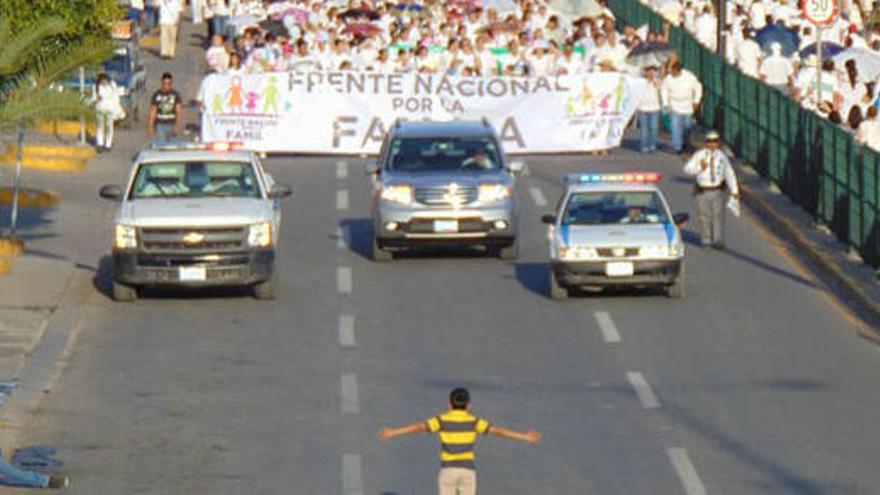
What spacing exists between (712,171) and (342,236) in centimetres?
541

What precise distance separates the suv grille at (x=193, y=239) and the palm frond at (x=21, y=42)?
2.63 metres

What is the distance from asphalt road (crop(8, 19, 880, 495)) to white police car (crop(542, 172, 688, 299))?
368mm

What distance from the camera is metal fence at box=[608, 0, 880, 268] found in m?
36.3

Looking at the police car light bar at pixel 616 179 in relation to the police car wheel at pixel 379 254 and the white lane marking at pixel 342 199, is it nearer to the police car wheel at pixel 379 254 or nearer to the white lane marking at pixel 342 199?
the police car wheel at pixel 379 254

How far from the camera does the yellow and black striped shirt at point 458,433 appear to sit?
20781 millimetres

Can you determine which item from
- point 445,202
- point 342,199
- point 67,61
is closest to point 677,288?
point 445,202

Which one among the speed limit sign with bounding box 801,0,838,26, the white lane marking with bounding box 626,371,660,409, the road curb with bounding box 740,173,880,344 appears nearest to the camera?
the white lane marking with bounding box 626,371,660,409

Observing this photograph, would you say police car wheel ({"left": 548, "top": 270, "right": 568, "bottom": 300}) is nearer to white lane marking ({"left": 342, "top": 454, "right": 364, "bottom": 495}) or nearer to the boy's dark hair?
white lane marking ({"left": 342, "top": 454, "right": 364, "bottom": 495})

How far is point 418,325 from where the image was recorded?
32.3 meters

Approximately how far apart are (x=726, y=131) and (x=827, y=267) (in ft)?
43.1

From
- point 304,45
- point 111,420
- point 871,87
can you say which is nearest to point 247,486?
point 111,420

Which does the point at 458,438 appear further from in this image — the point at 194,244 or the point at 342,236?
the point at 342,236

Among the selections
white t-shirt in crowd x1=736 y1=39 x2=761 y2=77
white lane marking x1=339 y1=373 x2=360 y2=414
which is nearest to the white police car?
white lane marking x1=339 y1=373 x2=360 y2=414

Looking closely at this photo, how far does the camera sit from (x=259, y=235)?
110ft
